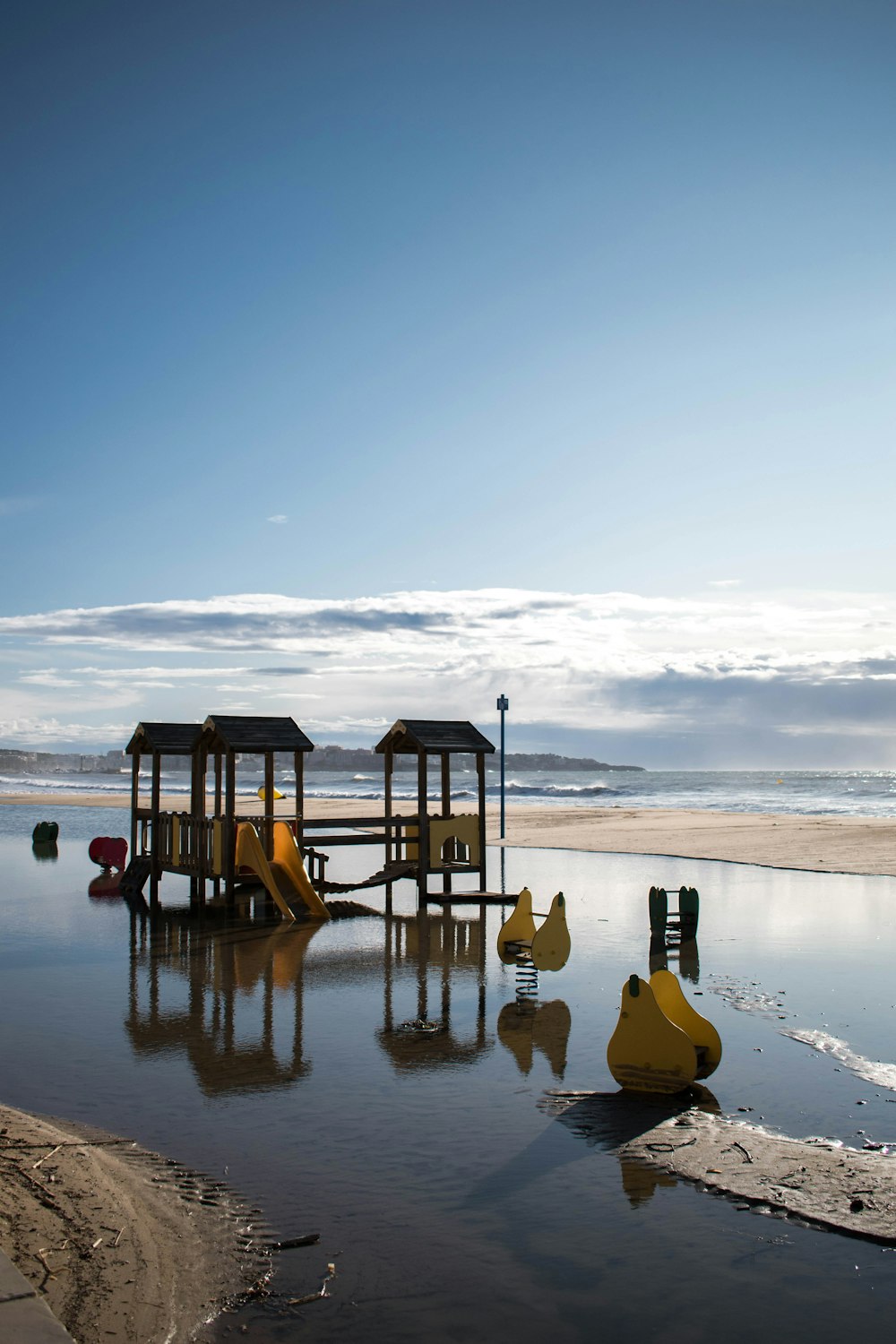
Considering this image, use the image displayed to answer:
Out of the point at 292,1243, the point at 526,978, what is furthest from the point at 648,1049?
the point at 526,978

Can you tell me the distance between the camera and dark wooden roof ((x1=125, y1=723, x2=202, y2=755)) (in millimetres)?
24578

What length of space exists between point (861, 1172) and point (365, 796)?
6976 cm

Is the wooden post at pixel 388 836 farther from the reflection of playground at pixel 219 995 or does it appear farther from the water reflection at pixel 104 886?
the water reflection at pixel 104 886

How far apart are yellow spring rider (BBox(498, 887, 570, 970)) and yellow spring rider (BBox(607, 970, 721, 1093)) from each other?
13.5 ft

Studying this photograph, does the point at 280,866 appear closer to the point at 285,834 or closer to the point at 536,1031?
the point at 285,834

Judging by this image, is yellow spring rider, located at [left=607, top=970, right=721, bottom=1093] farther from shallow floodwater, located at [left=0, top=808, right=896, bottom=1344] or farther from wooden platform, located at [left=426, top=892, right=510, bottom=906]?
wooden platform, located at [left=426, top=892, right=510, bottom=906]

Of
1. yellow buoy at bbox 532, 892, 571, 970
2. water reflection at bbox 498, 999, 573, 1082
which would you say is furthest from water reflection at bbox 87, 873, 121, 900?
water reflection at bbox 498, 999, 573, 1082

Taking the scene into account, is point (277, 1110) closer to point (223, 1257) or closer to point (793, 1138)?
point (223, 1257)

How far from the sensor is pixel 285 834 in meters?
20.0

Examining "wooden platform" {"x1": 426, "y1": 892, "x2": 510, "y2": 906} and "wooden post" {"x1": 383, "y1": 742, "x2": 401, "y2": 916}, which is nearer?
"wooden platform" {"x1": 426, "y1": 892, "x2": 510, "y2": 906}

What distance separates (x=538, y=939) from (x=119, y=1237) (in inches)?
308

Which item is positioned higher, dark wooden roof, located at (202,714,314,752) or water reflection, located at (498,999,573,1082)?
dark wooden roof, located at (202,714,314,752)

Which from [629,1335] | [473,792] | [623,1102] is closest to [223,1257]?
[629,1335]

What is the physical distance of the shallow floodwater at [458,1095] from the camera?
5.66 metres
